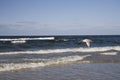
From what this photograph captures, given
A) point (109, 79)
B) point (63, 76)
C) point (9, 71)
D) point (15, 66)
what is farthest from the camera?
point (15, 66)

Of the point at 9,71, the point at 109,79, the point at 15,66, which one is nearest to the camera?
the point at 109,79

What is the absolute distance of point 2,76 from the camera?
34.0 feet

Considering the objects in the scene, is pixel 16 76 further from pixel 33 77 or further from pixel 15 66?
pixel 15 66

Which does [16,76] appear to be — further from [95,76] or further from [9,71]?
[95,76]

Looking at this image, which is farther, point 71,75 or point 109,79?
point 71,75

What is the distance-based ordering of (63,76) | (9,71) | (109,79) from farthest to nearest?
(9,71) < (63,76) < (109,79)

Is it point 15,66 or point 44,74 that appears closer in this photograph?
point 44,74

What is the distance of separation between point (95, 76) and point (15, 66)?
4.68 metres

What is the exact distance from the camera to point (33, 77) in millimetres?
10172

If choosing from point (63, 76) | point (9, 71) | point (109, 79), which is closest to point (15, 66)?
point (9, 71)

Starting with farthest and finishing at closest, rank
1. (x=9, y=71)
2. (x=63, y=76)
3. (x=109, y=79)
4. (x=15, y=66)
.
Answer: (x=15, y=66) → (x=9, y=71) → (x=63, y=76) → (x=109, y=79)

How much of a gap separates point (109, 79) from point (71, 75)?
1.65m

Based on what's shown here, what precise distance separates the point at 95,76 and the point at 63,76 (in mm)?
1268

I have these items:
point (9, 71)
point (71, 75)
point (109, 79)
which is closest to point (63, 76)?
point (71, 75)
